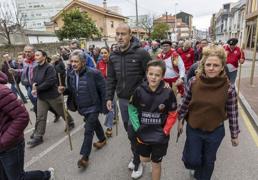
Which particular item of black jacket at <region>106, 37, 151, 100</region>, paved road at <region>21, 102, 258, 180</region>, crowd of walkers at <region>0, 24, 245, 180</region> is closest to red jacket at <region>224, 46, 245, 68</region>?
paved road at <region>21, 102, 258, 180</region>

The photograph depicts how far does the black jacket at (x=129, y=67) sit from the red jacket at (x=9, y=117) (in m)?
1.51

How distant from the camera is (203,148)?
2.80 m

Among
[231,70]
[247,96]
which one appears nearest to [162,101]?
[231,70]

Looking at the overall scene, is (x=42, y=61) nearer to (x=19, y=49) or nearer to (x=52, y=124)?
(x=52, y=124)

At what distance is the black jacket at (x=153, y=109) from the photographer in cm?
260

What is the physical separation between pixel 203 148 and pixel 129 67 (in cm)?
143

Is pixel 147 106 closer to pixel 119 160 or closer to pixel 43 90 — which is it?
pixel 119 160

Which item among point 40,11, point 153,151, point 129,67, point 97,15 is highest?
point 40,11

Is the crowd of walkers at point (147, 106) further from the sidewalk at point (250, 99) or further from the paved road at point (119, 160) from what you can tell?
the sidewalk at point (250, 99)

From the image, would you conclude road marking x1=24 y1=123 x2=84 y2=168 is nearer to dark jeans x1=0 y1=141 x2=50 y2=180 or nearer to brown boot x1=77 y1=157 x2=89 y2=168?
brown boot x1=77 y1=157 x2=89 y2=168

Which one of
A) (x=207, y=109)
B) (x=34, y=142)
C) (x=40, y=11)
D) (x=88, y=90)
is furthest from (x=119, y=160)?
(x=40, y=11)

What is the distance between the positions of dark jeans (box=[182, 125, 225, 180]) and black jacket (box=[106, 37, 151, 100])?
102 cm

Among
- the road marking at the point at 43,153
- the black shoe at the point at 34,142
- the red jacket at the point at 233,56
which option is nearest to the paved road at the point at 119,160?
the road marking at the point at 43,153

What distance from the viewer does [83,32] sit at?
99.6 ft
